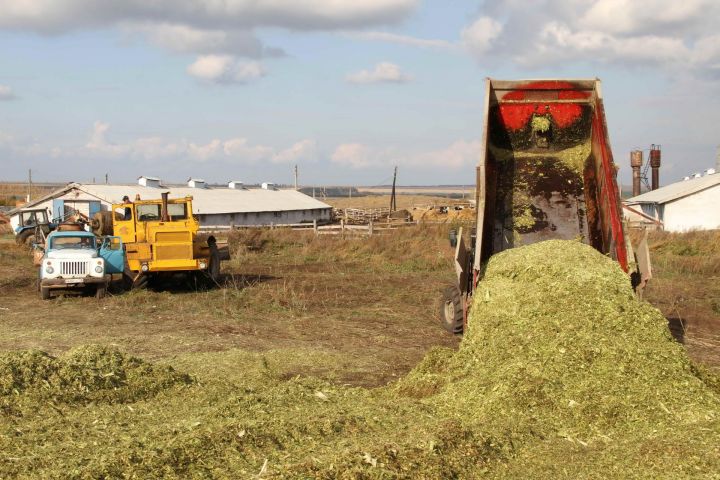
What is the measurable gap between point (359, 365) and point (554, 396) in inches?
146

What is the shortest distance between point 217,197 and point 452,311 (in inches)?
1568

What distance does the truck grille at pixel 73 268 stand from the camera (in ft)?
56.4

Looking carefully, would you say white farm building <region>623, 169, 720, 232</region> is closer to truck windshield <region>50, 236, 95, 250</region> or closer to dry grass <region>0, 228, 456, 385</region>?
dry grass <region>0, 228, 456, 385</region>

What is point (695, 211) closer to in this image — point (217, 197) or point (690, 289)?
point (690, 289)

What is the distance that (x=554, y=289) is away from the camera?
8531 millimetres

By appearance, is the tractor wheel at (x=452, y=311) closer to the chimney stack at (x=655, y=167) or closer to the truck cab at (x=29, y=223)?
the truck cab at (x=29, y=223)

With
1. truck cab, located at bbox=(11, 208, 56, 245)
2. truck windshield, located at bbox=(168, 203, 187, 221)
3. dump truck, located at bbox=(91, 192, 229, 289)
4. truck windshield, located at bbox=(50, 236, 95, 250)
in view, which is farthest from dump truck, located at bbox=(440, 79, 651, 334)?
truck cab, located at bbox=(11, 208, 56, 245)

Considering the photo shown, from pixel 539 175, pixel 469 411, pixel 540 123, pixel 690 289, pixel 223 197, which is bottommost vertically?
pixel 690 289

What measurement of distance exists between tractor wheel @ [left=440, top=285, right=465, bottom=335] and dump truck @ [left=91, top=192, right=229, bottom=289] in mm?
7461

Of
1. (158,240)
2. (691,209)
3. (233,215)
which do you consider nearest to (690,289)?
(158,240)

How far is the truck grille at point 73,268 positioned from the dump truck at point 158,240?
1.07 meters

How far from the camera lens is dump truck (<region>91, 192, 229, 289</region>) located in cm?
1788

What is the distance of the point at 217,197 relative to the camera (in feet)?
166

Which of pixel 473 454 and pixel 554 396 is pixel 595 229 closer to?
pixel 554 396
